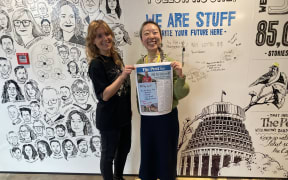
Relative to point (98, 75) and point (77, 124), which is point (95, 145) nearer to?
point (77, 124)

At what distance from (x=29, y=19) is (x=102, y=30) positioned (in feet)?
2.62

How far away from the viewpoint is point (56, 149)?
6.26 feet

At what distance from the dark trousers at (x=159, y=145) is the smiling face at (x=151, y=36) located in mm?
482

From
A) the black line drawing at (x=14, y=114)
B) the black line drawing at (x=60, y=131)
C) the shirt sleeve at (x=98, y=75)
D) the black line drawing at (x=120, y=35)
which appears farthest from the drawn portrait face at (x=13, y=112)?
the black line drawing at (x=120, y=35)

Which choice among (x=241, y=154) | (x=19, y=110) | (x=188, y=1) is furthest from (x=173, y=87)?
(x=19, y=110)

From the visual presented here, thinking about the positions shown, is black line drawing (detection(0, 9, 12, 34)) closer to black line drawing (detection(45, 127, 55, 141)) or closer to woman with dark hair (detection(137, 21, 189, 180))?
black line drawing (detection(45, 127, 55, 141))

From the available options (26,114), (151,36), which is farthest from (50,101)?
(151,36)

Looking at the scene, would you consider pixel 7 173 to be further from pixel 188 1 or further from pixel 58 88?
pixel 188 1

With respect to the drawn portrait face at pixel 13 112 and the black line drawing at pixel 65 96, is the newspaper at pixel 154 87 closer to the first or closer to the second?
the black line drawing at pixel 65 96

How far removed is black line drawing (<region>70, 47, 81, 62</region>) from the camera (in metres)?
1.65

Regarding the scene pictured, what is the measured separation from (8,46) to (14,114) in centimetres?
66

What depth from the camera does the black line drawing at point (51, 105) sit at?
5.76ft

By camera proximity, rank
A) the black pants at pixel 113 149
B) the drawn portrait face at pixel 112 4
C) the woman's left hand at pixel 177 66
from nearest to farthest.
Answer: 1. the woman's left hand at pixel 177 66
2. the black pants at pixel 113 149
3. the drawn portrait face at pixel 112 4

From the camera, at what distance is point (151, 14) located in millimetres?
1533
